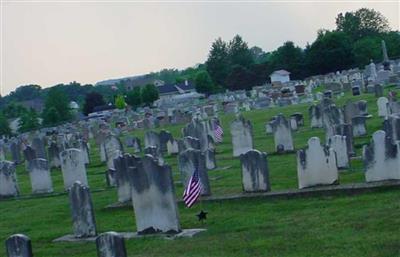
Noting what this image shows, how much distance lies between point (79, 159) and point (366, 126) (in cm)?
1143

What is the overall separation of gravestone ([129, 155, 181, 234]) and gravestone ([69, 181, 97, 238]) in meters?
1.08

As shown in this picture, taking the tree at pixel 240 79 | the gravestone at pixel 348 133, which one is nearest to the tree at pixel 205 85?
the tree at pixel 240 79

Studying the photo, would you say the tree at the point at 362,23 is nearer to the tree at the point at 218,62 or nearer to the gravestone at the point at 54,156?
the tree at the point at 218,62

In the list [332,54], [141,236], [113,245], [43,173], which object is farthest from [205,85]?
[113,245]

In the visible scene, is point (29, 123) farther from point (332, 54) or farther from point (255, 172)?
point (255, 172)

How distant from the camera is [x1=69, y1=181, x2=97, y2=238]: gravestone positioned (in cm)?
1457

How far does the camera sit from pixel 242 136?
25547 millimetres

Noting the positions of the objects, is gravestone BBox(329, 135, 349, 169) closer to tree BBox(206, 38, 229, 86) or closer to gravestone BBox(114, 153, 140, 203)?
gravestone BBox(114, 153, 140, 203)

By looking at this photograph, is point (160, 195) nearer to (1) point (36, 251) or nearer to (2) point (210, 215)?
(2) point (210, 215)

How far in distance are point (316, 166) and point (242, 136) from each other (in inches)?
370

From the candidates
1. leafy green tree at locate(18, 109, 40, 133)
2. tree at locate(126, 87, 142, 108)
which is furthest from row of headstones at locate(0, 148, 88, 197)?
tree at locate(126, 87, 142, 108)

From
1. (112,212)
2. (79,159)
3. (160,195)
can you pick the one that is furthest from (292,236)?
(79,159)

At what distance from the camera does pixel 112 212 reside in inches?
679

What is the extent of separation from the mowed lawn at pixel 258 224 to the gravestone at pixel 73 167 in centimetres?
155
